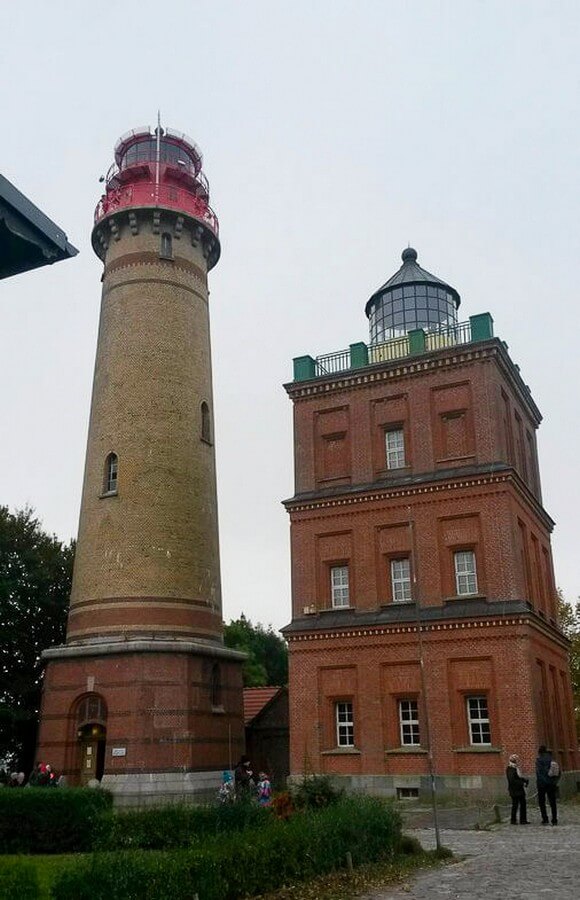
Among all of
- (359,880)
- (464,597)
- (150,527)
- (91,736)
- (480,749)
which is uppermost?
(150,527)

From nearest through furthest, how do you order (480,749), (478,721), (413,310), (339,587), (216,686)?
(480,749) → (478,721) → (216,686) → (339,587) → (413,310)

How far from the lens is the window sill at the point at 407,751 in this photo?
29109mm

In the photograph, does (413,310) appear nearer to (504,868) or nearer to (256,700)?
(256,700)

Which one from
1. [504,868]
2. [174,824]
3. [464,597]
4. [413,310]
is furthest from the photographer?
[413,310]

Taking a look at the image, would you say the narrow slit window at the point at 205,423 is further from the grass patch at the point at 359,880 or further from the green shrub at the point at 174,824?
the grass patch at the point at 359,880

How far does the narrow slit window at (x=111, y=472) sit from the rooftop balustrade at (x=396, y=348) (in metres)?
8.05

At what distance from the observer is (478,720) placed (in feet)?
94.6

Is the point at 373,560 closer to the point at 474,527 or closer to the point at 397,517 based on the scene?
the point at 397,517

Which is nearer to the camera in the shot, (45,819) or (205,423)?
(45,819)

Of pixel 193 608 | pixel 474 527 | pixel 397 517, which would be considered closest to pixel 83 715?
pixel 193 608

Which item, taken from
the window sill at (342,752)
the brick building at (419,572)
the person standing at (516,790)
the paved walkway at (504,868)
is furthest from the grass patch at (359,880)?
the window sill at (342,752)

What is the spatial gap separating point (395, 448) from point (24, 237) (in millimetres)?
28217

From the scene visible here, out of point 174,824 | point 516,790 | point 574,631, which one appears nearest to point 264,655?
point 574,631

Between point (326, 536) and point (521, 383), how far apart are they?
33.7ft
